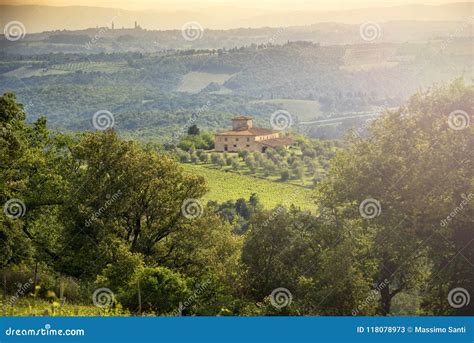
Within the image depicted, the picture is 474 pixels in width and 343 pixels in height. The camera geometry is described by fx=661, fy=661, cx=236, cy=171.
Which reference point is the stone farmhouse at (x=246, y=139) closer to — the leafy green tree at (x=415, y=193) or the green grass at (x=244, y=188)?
the green grass at (x=244, y=188)

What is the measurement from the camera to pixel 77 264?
20094 mm

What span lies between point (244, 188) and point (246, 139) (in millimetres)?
38495

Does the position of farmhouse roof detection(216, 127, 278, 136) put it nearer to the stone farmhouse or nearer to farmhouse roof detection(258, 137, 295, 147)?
the stone farmhouse

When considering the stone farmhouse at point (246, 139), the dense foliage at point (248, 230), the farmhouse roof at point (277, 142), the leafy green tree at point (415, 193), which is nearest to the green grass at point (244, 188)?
the stone farmhouse at point (246, 139)

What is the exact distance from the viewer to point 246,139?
11425 centimetres

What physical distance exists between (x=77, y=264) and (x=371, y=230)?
891 centimetres

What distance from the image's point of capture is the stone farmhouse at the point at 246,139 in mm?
107562

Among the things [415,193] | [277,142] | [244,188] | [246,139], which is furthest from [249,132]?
[415,193]

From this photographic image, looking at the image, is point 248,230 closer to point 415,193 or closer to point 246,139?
point 415,193

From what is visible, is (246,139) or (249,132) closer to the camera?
(246,139)

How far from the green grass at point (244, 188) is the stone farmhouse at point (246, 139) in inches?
923

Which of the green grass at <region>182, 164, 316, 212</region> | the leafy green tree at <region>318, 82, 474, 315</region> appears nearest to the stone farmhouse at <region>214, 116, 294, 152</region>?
the green grass at <region>182, 164, 316, 212</region>

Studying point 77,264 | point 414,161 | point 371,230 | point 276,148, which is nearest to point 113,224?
point 77,264

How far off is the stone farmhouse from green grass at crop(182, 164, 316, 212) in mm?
23435
